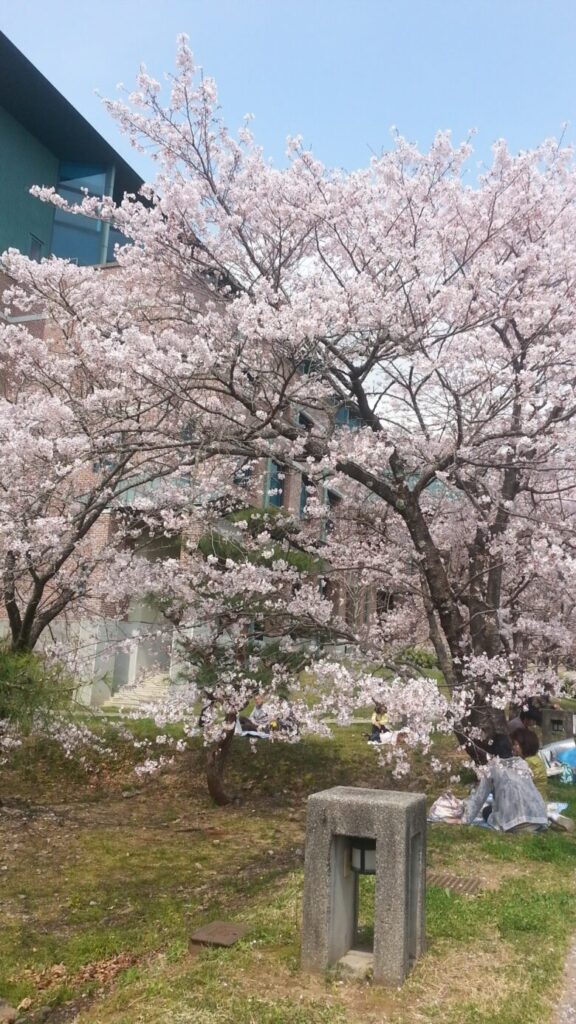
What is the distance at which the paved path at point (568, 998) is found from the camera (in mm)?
4516

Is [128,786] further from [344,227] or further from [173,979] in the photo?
[344,227]

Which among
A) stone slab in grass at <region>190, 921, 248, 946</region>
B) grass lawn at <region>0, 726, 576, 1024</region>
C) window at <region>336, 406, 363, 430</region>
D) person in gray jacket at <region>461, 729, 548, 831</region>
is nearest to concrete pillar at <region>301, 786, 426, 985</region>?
grass lawn at <region>0, 726, 576, 1024</region>

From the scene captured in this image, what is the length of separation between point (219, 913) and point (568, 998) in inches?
123

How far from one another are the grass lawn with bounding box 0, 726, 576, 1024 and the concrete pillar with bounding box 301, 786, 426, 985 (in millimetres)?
162

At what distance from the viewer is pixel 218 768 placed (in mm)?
11664

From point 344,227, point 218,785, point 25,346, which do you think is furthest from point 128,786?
point 344,227

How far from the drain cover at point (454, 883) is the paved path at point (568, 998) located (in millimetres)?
1502

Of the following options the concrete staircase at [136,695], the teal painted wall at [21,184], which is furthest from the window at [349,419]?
the teal painted wall at [21,184]

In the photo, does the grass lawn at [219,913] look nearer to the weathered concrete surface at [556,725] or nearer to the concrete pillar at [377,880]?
the concrete pillar at [377,880]

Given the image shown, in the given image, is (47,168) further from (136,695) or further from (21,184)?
(136,695)

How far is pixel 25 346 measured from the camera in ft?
33.7

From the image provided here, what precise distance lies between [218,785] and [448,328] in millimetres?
7448

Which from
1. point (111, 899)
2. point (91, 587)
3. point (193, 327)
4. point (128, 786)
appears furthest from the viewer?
point (128, 786)

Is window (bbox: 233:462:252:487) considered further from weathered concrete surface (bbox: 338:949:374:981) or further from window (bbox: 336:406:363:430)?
weathered concrete surface (bbox: 338:949:374:981)
